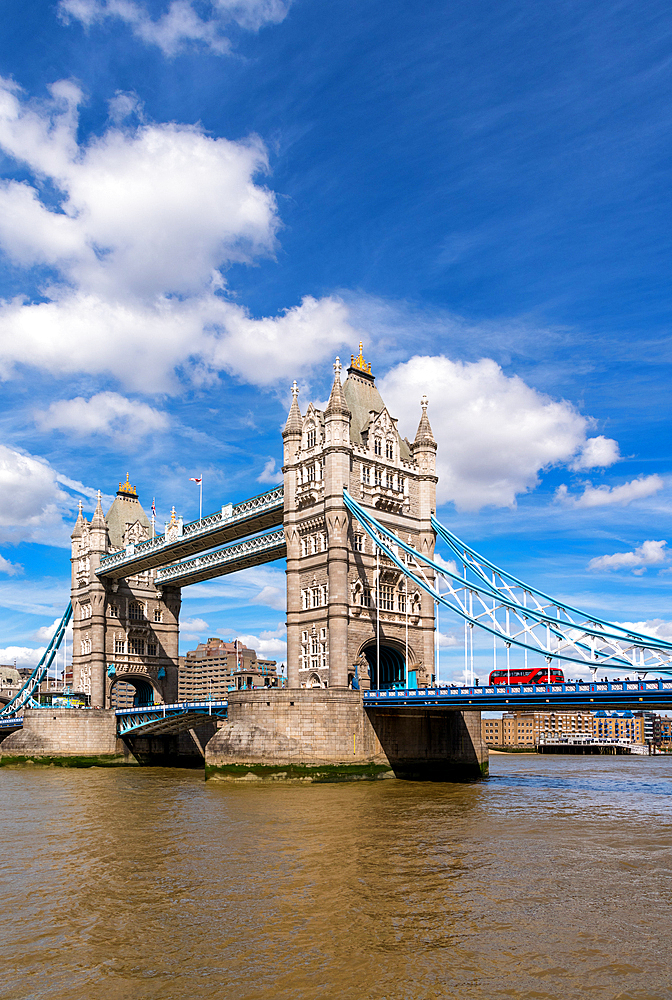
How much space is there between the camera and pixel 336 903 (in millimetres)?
18297

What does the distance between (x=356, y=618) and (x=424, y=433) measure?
16036mm

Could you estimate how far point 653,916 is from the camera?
682 inches

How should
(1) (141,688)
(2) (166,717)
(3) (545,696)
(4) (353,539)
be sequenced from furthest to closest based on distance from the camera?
(1) (141,688), (2) (166,717), (4) (353,539), (3) (545,696)

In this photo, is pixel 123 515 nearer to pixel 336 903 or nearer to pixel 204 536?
pixel 204 536

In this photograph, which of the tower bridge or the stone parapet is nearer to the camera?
the tower bridge

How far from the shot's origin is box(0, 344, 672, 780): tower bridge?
154ft

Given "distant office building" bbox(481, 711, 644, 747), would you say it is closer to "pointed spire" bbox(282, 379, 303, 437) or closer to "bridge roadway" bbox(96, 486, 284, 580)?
"bridge roadway" bbox(96, 486, 284, 580)

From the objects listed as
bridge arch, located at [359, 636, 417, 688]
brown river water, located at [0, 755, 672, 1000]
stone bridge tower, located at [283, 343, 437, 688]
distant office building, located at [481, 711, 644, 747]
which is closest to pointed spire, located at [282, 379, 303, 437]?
stone bridge tower, located at [283, 343, 437, 688]

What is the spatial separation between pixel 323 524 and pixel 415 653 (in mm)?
11843

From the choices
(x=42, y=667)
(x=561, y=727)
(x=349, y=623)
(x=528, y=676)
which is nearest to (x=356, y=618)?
(x=349, y=623)

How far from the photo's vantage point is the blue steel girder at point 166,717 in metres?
59.4

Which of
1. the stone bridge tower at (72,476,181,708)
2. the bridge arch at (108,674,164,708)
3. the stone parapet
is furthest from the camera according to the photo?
the bridge arch at (108,674,164,708)

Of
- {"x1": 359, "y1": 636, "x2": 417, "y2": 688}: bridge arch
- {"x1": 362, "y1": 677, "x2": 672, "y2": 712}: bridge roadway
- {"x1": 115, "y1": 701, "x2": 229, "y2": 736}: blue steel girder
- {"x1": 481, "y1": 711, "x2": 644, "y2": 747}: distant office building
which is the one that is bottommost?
{"x1": 481, "y1": 711, "x2": 644, "y2": 747}: distant office building

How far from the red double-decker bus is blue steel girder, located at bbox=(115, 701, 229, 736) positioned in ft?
64.0
